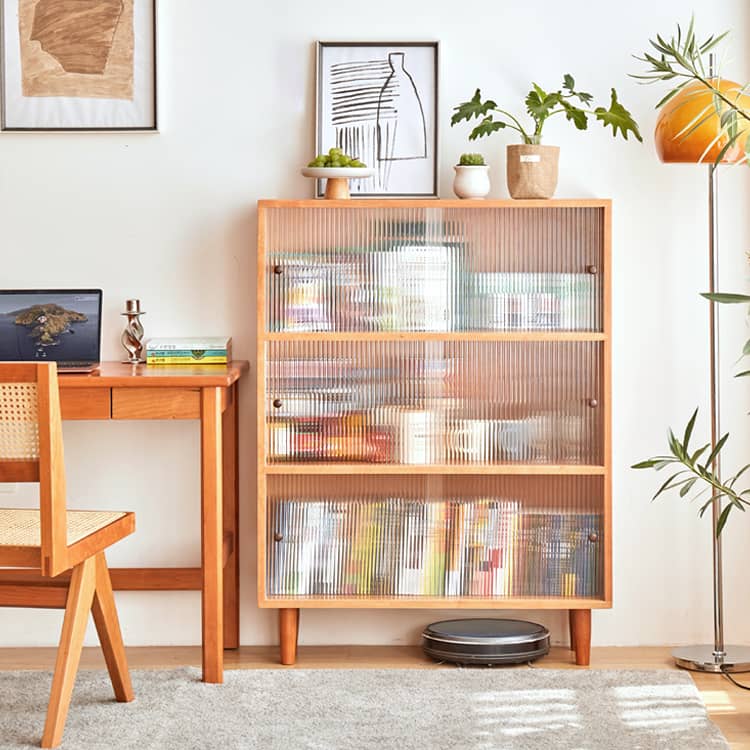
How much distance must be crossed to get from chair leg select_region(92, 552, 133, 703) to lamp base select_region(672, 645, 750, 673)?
5.01 feet

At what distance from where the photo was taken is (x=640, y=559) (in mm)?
3594

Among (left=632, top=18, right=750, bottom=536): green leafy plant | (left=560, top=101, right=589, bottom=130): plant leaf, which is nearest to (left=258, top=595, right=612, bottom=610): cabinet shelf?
(left=632, top=18, right=750, bottom=536): green leafy plant

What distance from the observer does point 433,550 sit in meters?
3.39

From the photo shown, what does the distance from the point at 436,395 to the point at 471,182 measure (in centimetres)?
60

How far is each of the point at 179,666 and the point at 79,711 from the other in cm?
44

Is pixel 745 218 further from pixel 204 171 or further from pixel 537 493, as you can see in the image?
pixel 204 171

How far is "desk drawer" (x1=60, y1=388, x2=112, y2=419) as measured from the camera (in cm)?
308

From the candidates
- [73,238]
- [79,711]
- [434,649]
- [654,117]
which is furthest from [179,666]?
[654,117]

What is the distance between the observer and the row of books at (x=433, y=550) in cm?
337

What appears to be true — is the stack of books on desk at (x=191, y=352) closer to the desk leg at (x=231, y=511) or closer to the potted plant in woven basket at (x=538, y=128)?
the desk leg at (x=231, y=511)

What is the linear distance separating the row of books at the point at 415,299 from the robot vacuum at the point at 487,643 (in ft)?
2.80

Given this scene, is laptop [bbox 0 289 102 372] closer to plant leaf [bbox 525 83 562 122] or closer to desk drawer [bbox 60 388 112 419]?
desk drawer [bbox 60 388 112 419]

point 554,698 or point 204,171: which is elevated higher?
point 204,171

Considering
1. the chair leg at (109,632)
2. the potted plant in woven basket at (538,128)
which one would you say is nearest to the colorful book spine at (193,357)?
the chair leg at (109,632)
